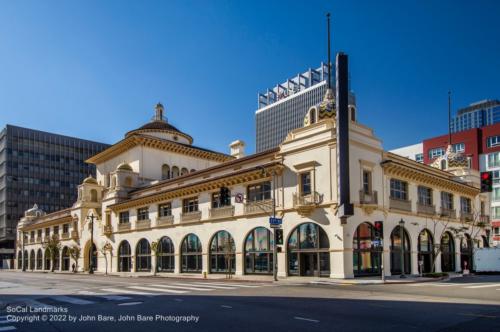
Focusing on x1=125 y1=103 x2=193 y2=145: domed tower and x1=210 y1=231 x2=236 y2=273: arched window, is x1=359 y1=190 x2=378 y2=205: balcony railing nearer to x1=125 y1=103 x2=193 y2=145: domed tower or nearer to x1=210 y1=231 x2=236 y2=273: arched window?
x1=210 y1=231 x2=236 y2=273: arched window

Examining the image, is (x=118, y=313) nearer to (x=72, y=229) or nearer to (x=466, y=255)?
(x=466, y=255)

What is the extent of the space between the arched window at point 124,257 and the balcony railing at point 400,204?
3239 centimetres

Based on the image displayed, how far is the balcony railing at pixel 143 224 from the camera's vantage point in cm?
5353

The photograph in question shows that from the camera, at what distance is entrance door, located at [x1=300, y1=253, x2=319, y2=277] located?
3541 cm

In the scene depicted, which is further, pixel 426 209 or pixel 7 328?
pixel 426 209

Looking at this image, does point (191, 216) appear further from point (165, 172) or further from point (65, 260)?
point (65, 260)

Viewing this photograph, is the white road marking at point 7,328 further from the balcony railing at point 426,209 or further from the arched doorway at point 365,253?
the balcony railing at point 426,209

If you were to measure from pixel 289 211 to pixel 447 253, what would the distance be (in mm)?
20135

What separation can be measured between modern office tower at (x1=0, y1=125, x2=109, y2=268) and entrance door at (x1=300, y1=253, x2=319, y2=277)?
325 feet

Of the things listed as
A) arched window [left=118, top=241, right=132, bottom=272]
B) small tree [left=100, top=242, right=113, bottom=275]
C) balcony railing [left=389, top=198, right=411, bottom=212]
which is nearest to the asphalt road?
balcony railing [left=389, top=198, right=411, bottom=212]

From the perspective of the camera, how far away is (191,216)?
154 ft

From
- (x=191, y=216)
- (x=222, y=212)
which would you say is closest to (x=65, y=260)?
(x=191, y=216)

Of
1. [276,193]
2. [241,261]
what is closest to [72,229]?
[241,261]

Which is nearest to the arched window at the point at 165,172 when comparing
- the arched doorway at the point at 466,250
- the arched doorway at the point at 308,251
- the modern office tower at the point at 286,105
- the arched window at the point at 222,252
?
the arched window at the point at 222,252
